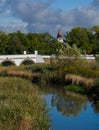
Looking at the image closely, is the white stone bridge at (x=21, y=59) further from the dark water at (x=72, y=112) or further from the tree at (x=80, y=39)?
the dark water at (x=72, y=112)

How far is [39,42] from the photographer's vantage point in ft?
318

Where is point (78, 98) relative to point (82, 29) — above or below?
below

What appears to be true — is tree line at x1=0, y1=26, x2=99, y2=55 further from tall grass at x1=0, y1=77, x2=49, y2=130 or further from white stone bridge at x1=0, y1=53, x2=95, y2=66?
Result: tall grass at x1=0, y1=77, x2=49, y2=130

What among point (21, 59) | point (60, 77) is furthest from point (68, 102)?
point (21, 59)

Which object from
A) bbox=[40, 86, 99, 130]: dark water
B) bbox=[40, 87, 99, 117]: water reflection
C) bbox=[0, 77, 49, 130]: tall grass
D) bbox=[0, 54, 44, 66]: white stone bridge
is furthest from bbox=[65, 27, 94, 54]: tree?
bbox=[0, 77, 49, 130]: tall grass

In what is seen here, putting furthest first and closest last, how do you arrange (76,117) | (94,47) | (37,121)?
(94,47)
(76,117)
(37,121)

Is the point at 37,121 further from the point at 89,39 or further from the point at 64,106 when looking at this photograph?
the point at 89,39

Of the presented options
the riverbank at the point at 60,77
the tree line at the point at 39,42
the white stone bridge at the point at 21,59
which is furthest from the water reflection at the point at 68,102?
the tree line at the point at 39,42

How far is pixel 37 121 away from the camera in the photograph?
1684 centimetres

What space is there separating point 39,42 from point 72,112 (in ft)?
228

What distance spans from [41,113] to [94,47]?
262ft

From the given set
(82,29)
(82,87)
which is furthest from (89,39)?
(82,87)

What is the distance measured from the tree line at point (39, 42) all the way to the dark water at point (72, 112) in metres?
55.2

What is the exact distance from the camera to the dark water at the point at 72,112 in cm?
2272
